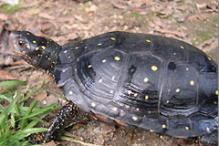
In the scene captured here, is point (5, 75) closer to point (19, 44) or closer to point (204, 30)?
point (19, 44)

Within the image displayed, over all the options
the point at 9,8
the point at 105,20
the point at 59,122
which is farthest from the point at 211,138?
the point at 9,8

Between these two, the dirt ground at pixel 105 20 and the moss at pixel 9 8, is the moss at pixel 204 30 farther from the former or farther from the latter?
the moss at pixel 9 8

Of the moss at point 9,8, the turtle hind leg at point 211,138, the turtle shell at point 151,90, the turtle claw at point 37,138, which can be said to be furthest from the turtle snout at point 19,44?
the turtle hind leg at point 211,138

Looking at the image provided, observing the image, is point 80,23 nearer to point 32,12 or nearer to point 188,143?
point 32,12

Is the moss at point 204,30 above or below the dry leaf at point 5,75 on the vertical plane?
above

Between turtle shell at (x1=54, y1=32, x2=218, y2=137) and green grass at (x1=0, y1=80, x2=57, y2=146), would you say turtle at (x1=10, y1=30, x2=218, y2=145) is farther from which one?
green grass at (x1=0, y1=80, x2=57, y2=146)

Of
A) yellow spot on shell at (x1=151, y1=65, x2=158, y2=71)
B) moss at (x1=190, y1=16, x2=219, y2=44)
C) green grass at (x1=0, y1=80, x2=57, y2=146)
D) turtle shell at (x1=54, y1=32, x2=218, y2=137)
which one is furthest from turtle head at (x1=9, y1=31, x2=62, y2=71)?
moss at (x1=190, y1=16, x2=219, y2=44)

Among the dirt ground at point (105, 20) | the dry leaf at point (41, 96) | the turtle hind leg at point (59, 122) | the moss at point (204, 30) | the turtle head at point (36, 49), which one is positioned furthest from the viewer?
the moss at point (204, 30)
